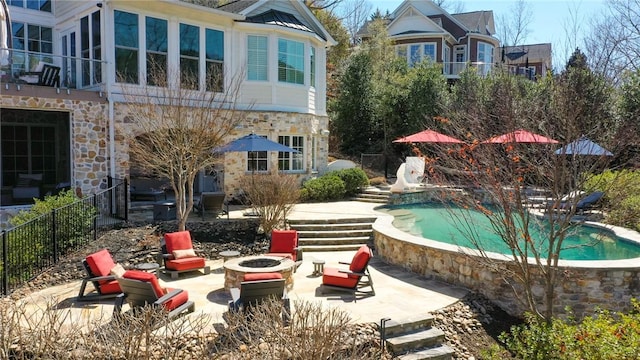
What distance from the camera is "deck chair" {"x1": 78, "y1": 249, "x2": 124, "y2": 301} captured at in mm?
8891

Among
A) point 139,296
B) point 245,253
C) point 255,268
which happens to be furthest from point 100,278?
point 245,253

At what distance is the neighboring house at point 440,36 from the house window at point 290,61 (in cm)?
1906

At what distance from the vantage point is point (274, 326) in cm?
504

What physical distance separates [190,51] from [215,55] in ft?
3.47

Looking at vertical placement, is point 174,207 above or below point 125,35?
below

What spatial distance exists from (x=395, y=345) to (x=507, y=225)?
8.76 ft

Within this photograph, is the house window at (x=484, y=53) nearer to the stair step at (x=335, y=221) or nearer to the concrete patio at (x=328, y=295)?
the stair step at (x=335, y=221)

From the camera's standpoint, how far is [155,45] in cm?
1673

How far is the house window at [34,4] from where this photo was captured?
1773 centimetres

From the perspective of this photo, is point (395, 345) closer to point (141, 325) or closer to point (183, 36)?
point (141, 325)

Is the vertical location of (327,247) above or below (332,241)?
below

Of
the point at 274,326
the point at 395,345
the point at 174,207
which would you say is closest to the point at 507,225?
the point at 395,345

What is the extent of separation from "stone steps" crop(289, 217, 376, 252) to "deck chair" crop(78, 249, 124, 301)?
5.64 m

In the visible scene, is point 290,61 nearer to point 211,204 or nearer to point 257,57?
point 257,57
